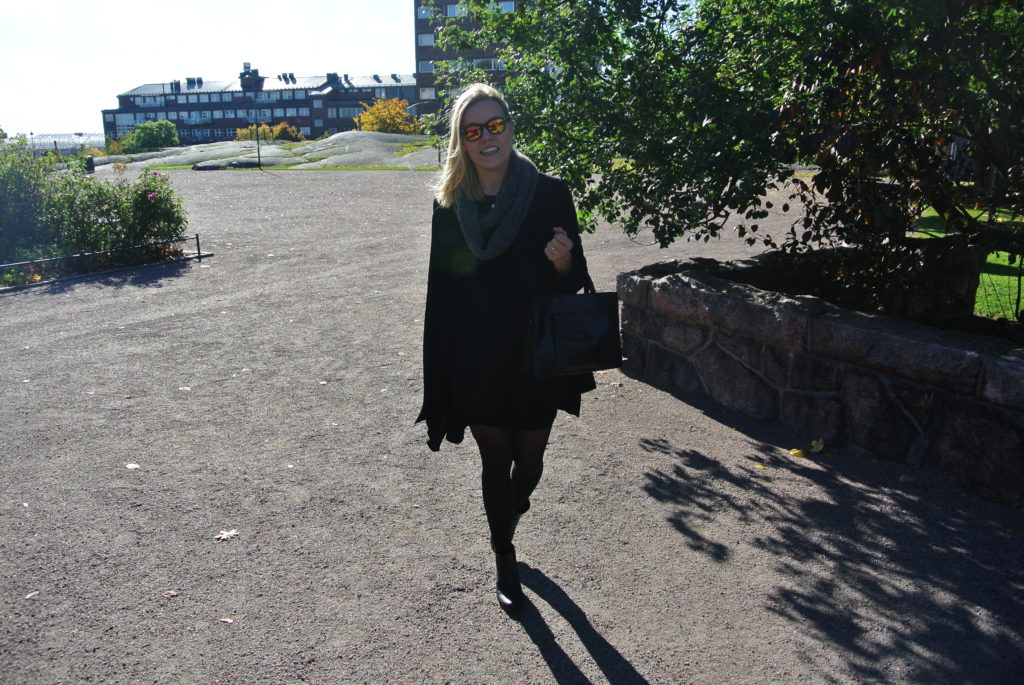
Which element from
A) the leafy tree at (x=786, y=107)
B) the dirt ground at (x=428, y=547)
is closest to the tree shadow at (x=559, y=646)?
the dirt ground at (x=428, y=547)

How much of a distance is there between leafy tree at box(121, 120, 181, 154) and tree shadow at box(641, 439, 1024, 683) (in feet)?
208

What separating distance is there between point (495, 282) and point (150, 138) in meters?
68.4

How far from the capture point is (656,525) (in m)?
4.33

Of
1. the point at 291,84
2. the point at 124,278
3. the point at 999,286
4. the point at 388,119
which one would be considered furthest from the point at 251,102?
the point at 999,286

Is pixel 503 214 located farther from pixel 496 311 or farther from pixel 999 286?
pixel 999 286

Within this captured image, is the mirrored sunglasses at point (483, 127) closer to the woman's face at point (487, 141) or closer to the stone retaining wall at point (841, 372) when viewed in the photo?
the woman's face at point (487, 141)

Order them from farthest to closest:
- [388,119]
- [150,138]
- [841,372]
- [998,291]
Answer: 1. [150,138]
2. [388,119]
3. [998,291]
4. [841,372]

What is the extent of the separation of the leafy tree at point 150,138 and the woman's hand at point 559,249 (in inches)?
2520

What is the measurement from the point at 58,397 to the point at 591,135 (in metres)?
4.45

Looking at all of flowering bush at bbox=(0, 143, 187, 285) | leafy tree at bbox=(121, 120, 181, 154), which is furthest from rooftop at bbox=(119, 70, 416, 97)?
flowering bush at bbox=(0, 143, 187, 285)

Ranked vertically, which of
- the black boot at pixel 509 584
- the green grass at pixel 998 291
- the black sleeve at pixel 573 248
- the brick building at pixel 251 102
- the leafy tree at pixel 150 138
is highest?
the brick building at pixel 251 102

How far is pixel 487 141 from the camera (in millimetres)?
3408

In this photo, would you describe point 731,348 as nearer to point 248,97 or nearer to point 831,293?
point 831,293

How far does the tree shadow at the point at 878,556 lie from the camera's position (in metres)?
3.28
